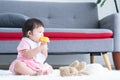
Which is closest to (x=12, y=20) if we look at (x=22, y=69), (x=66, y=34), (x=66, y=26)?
(x=66, y=34)

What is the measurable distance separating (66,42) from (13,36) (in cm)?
41

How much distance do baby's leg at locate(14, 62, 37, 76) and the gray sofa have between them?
69cm

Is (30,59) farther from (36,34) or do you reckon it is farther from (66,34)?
(66,34)

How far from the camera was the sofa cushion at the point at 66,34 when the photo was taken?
2062 mm

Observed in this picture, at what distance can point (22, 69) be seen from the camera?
54.6 inches

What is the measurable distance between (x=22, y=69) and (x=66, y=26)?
4.62 feet

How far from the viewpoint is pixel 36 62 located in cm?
147

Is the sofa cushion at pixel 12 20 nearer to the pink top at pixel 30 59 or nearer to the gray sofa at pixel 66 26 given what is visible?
the gray sofa at pixel 66 26

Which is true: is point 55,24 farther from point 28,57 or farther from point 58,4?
point 28,57

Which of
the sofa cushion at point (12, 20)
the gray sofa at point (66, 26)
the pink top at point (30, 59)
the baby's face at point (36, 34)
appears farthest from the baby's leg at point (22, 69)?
the sofa cushion at point (12, 20)

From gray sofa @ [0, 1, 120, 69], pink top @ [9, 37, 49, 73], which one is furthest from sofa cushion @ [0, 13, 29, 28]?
pink top @ [9, 37, 49, 73]

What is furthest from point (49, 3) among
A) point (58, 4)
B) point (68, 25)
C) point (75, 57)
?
point (75, 57)

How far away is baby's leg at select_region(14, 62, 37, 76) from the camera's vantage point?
1.38 meters

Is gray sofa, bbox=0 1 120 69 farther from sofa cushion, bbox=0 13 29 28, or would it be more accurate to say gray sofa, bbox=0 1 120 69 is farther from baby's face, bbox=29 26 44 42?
baby's face, bbox=29 26 44 42
